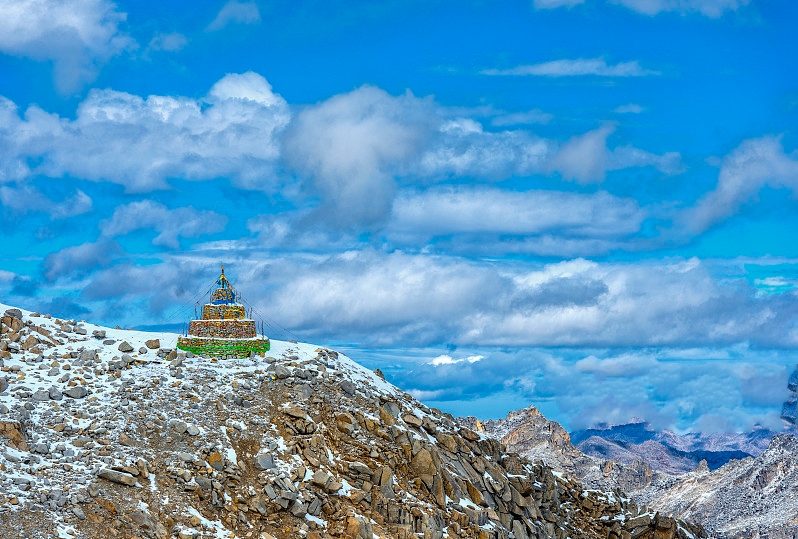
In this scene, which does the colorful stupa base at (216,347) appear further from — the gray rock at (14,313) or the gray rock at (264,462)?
the gray rock at (264,462)

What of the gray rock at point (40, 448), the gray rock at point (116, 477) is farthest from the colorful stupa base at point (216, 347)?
the gray rock at point (116, 477)

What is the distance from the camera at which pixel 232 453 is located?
40.3m

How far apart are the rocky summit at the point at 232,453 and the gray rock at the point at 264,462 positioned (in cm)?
7

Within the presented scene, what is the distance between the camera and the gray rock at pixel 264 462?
39.9 metres

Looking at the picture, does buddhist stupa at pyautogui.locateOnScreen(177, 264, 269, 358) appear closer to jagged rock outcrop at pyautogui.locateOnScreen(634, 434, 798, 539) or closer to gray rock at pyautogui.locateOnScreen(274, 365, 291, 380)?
gray rock at pyautogui.locateOnScreen(274, 365, 291, 380)

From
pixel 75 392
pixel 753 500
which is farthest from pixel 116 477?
pixel 753 500

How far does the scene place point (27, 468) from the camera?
1425 inches

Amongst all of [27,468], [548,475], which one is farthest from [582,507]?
[27,468]

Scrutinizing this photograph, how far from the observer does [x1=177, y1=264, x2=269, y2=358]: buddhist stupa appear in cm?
Result: 4825

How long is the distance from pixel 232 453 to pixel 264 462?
1601 millimetres

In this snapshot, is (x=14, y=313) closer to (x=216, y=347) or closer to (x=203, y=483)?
(x=216, y=347)

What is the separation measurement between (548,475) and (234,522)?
22192 mm

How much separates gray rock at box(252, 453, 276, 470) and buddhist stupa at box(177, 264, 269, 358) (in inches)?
363

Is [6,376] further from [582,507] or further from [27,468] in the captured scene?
Answer: [582,507]
